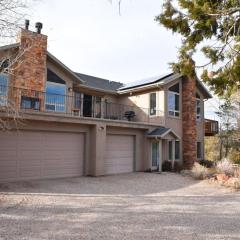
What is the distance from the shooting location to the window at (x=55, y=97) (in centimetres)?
1856

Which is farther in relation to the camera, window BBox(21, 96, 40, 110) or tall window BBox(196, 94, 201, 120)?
tall window BBox(196, 94, 201, 120)

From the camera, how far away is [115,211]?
9320mm

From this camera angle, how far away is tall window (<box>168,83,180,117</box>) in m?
23.0

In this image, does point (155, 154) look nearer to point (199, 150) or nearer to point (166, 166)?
point (166, 166)

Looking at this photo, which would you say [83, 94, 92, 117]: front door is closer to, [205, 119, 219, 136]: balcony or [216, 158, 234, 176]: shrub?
[216, 158, 234, 176]: shrub

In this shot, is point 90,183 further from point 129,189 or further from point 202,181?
point 202,181

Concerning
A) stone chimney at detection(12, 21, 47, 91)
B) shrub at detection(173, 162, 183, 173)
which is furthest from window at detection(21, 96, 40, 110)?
shrub at detection(173, 162, 183, 173)

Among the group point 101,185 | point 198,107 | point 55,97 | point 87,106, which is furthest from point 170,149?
point 101,185

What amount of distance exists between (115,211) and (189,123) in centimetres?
1533

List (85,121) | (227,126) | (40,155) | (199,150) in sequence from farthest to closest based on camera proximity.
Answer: (227,126) → (199,150) → (85,121) → (40,155)

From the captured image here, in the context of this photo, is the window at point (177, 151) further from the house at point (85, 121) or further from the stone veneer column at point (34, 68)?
the stone veneer column at point (34, 68)

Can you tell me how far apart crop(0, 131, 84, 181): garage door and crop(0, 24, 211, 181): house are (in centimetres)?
4

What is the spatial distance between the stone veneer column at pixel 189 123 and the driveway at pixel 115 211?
26.4 ft

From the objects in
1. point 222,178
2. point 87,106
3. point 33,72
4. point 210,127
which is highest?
point 33,72
